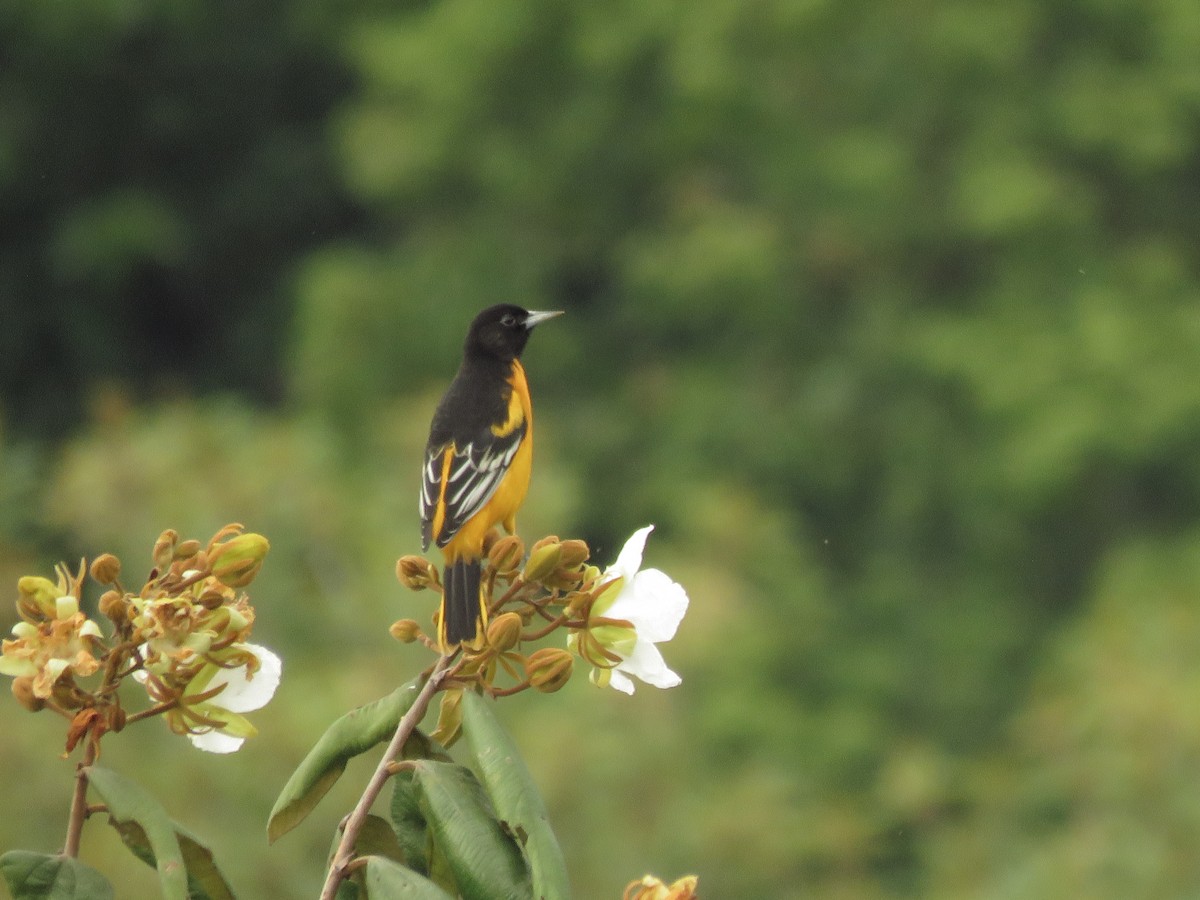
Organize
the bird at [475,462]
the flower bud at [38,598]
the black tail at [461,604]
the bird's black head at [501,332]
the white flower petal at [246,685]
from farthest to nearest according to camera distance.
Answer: the bird's black head at [501,332] → the bird at [475,462] → the black tail at [461,604] → the white flower petal at [246,685] → the flower bud at [38,598]

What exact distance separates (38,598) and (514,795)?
419mm

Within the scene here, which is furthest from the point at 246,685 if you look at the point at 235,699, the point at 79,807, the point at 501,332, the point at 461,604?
the point at 501,332

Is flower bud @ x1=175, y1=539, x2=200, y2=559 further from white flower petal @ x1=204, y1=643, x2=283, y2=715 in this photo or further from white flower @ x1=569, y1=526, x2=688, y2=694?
white flower @ x1=569, y1=526, x2=688, y2=694

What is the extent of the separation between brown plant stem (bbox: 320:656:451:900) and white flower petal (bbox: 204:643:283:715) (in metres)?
0.15

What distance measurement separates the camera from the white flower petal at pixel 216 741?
6.02 feet

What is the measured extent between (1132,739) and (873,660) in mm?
6739

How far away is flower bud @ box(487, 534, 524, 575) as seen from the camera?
6.42 feet

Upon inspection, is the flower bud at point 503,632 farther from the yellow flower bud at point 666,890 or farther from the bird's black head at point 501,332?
the bird's black head at point 501,332

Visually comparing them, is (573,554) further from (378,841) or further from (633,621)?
(378,841)

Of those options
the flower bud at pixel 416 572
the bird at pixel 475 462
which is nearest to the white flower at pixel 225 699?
the flower bud at pixel 416 572

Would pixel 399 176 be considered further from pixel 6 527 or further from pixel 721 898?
pixel 6 527

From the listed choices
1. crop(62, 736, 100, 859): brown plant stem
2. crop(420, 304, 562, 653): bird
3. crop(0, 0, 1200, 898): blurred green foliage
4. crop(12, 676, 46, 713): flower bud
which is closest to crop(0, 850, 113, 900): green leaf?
crop(62, 736, 100, 859): brown plant stem

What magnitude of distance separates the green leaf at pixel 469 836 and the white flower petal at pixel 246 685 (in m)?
0.17

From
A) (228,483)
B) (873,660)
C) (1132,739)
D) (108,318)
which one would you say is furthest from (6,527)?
(108,318)
